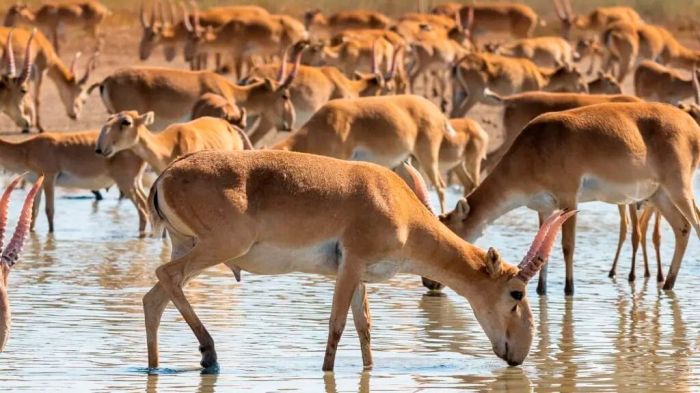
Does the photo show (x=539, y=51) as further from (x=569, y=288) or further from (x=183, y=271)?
(x=183, y=271)

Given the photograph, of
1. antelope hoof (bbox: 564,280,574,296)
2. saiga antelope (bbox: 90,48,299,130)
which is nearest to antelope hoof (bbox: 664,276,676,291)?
antelope hoof (bbox: 564,280,574,296)

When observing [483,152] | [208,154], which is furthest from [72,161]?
[208,154]

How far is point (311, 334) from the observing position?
39.1 ft

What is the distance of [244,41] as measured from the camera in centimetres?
3738

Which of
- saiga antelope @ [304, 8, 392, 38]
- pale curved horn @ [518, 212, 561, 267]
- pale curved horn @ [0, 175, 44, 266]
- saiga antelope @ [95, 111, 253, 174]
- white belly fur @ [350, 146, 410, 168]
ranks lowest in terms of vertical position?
saiga antelope @ [304, 8, 392, 38]

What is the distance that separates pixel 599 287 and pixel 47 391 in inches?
257

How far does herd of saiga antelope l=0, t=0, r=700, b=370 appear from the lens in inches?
396

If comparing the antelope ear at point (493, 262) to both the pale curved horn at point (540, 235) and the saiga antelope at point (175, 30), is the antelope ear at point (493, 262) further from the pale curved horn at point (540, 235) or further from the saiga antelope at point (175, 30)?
the saiga antelope at point (175, 30)

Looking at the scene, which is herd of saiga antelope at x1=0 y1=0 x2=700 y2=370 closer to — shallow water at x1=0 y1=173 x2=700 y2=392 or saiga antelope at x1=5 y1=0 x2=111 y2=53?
saiga antelope at x1=5 y1=0 x2=111 y2=53

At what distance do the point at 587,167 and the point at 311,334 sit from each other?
3.39 m

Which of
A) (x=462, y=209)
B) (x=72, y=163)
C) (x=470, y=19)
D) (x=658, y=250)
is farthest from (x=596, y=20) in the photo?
(x=462, y=209)

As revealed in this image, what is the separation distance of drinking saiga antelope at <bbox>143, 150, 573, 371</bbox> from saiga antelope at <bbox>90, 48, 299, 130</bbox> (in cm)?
1410

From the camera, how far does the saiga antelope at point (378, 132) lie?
1892 cm

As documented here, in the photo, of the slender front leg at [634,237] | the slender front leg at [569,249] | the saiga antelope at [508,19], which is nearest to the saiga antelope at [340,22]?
the saiga antelope at [508,19]
